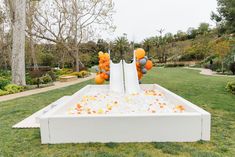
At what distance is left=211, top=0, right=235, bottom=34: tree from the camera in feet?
25.6

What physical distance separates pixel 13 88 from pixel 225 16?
30.0 feet

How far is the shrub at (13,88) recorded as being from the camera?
33.6ft

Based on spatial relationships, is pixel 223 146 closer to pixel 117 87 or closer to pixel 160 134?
pixel 160 134

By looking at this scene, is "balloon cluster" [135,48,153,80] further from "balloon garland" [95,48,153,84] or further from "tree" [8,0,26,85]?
"tree" [8,0,26,85]

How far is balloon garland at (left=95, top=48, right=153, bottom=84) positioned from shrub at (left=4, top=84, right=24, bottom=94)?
3868 mm

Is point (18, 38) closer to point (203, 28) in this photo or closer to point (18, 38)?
point (18, 38)

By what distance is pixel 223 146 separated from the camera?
3.47 m

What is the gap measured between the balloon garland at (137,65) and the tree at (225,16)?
2.92 meters

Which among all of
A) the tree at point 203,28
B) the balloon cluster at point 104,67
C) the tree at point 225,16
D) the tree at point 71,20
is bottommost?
the balloon cluster at point 104,67

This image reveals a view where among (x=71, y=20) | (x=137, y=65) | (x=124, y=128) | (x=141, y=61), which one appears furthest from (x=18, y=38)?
(x=124, y=128)

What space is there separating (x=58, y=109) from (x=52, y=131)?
36.4 inches

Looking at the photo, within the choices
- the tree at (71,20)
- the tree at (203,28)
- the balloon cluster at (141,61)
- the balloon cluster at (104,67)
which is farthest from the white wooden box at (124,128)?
the tree at (203,28)

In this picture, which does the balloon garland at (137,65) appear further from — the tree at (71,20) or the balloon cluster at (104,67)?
the tree at (71,20)

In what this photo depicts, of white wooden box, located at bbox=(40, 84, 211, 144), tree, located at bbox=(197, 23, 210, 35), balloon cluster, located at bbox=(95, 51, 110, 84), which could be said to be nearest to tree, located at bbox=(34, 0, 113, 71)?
balloon cluster, located at bbox=(95, 51, 110, 84)
